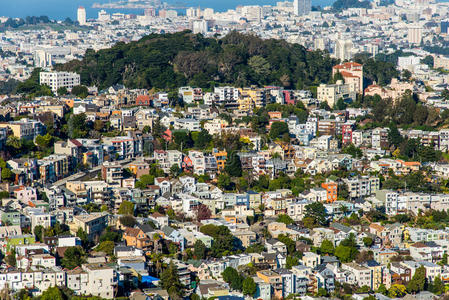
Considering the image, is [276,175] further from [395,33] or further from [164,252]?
[395,33]

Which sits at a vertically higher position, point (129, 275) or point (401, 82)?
point (401, 82)

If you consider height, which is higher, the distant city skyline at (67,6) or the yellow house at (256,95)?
the distant city skyline at (67,6)

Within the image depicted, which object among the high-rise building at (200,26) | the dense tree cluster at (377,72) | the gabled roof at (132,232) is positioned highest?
the high-rise building at (200,26)

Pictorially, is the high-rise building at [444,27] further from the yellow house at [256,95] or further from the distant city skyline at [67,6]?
the yellow house at [256,95]

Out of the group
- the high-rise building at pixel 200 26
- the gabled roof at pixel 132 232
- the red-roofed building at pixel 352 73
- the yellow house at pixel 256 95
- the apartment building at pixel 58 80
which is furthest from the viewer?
the high-rise building at pixel 200 26

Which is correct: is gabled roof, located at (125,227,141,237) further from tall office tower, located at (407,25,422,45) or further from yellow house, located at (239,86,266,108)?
tall office tower, located at (407,25,422,45)

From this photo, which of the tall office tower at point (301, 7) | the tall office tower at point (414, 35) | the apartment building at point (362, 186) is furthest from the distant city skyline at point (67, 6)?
the apartment building at point (362, 186)

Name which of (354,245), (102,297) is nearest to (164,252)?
(102,297)

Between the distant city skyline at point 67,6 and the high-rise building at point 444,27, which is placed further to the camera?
the distant city skyline at point 67,6
